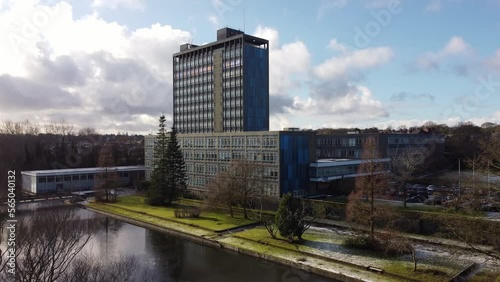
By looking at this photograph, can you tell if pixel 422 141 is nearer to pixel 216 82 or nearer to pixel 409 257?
pixel 216 82

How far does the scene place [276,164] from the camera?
4959 centimetres

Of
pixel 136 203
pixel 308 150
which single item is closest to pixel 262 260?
pixel 308 150

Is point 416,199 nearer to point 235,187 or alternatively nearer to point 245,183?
point 245,183

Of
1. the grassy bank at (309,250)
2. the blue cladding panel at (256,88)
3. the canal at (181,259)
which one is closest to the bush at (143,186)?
the grassy bank at (309,250)

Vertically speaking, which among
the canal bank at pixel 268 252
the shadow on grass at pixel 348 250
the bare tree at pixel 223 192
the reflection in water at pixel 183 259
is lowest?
the reflection in water at pixel 183 259

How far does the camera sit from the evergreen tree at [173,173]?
53000mm

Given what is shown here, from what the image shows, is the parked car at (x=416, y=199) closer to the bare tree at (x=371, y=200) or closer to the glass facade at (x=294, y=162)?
the glass facade at (x=294, y=162)

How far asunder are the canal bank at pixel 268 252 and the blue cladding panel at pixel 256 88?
125 feet

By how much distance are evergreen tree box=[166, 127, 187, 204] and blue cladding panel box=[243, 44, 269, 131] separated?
24.4 metres

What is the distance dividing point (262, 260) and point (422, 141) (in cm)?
6869

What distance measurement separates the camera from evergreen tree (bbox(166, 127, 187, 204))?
174ft

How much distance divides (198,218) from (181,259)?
43.4 feet

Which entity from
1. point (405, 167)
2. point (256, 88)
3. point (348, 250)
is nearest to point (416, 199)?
point (405, 167)

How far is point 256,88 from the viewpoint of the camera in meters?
78.1
